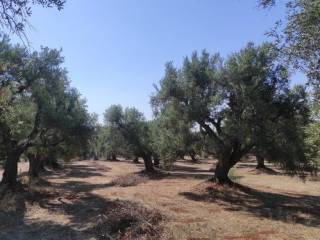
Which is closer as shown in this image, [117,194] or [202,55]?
[117,194]

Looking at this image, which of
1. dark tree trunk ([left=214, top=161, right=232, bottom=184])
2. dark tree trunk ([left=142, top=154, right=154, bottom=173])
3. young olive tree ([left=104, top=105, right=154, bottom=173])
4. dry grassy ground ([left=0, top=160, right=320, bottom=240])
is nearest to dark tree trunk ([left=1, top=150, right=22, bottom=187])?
dry grassy ground ([left=0, top=160, right=320, bottom=240])

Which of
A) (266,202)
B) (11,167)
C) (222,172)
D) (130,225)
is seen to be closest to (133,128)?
(222,172)

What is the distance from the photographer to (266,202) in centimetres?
2459

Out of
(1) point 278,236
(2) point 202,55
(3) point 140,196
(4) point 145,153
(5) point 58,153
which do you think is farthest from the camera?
(4) point 145,153

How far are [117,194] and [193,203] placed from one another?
16.6 feet

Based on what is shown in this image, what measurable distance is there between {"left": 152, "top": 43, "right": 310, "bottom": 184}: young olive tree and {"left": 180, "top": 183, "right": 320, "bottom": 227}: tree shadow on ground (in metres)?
2.12

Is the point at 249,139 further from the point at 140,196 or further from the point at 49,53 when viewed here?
the point at 49,53

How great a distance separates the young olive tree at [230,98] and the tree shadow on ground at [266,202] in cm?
212

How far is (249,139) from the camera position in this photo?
23891mm

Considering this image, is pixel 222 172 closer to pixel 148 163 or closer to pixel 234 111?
pixel 234 111

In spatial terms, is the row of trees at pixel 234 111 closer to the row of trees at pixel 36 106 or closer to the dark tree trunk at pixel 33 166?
the row of trees at pixel 36 106

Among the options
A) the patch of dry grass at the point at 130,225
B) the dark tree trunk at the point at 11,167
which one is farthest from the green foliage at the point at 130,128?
the patch of dry grass at the point at 130,225

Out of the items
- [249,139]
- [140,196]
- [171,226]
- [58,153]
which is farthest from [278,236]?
[58,153]

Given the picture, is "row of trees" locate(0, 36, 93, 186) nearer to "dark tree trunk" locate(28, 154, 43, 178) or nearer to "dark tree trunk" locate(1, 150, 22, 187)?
"dark tree trunk" locate(1, 150, 22, 187)
